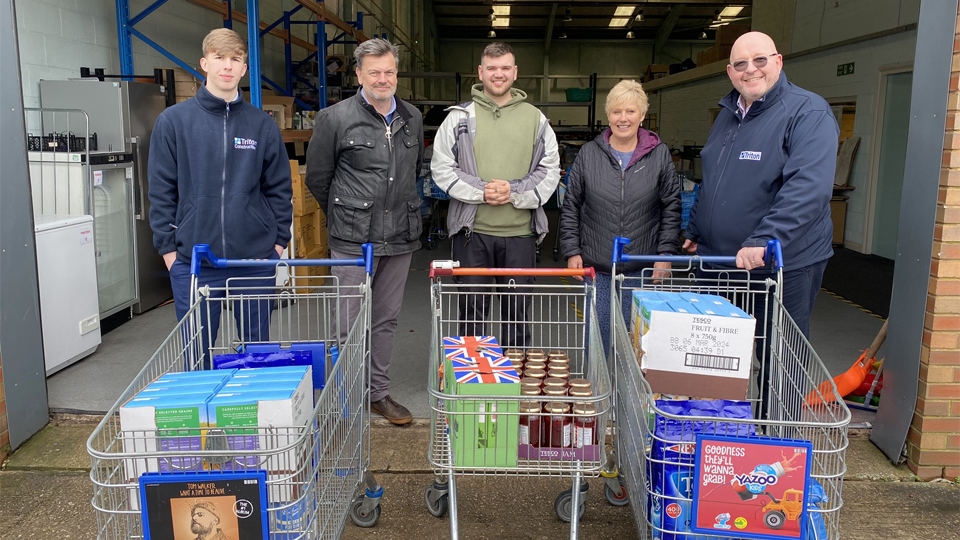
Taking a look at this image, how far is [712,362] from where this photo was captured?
2.16 meters

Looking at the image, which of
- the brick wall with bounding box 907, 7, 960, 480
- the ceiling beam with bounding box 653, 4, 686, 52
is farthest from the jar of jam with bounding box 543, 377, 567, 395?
the ceiling beam with bounding box 653, 4, 686, 52

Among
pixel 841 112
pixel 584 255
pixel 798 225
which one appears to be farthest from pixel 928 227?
pixel 841 112

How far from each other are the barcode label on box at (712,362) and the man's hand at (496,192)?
1.46 meters

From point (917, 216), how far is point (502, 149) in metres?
1.77

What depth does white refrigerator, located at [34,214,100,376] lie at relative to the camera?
13.4ft

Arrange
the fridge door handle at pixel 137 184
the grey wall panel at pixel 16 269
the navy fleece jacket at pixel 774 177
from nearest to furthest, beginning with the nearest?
the navy fleece jacket at pixel 774 177 → the grey wall panel at pixel 16 269 → the fridge door handle at pixel 137 184

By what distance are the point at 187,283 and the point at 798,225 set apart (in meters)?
2.37

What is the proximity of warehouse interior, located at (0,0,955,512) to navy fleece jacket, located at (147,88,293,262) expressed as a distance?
79 centimetres

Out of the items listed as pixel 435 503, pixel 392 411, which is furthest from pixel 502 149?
pixel 435 503

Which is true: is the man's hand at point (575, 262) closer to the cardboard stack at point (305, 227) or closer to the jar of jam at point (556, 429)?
the jar of jam at point (556, 429)

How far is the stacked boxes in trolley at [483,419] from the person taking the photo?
81.5 inches

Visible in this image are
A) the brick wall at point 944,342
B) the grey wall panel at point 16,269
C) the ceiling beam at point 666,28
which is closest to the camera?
the brick wall at point 944,342

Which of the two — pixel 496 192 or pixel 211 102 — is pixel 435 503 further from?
pixel 211 102

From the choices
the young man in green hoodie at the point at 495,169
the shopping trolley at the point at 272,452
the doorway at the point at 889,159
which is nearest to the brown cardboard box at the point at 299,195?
the young man in green hoodie at the point at 495,169
